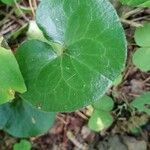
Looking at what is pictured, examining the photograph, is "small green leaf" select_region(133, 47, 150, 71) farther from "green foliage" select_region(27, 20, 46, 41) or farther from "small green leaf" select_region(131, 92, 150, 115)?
"green foliage" select_region(27, 20, 46, 41)

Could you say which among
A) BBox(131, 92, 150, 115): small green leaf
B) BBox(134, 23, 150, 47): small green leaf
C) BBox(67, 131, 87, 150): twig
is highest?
BBox(134, 23, 150, 47): small green leaf

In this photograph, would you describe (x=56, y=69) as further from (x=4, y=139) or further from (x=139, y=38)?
(x=4, y=139)

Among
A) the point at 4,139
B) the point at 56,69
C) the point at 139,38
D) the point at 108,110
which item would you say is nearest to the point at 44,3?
the point at 56,69

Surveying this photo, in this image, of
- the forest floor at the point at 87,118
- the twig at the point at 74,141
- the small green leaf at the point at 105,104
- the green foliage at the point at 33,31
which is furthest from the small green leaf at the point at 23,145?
the green foliage at the point at 33,31

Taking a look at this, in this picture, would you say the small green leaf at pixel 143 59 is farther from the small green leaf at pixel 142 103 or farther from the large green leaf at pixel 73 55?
the large green leaf at pixel 73 55

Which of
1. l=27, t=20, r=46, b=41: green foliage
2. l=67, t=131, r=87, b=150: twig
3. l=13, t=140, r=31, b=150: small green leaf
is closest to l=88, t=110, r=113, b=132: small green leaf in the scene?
l=67, t=131, r=87, b=150: twig
